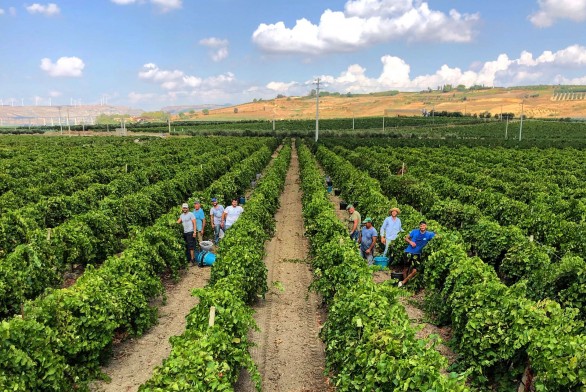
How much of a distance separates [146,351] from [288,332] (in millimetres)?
3056

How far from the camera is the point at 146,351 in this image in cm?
898

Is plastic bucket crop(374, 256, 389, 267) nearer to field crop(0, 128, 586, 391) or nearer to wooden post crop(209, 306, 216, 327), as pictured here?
field crop(0, 128, 586, 391)

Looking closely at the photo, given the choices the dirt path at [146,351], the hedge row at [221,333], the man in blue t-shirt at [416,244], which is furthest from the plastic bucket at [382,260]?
the dirt path at [146,351]

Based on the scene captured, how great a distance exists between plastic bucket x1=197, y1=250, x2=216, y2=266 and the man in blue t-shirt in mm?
6103

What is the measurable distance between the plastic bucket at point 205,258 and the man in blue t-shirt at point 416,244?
6103mm

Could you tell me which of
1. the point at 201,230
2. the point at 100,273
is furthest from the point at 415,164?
the point at 100,273

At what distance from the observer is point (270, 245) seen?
16906mm

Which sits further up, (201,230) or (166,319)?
(201,230)

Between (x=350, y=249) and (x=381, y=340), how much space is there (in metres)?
4.31

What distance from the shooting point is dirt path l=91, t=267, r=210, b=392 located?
793cm

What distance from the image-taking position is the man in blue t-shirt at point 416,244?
11.8 metres

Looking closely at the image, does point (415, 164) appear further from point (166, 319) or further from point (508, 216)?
point (166, 319)

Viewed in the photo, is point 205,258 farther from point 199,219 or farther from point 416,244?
point 416,244

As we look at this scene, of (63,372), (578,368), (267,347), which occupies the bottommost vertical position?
(267,347)
